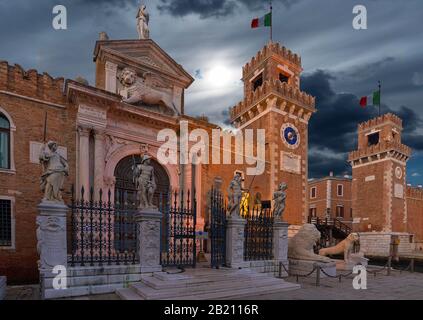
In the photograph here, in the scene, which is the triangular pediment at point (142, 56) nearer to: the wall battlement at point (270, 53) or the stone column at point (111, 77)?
the stone column at point (111, 77)

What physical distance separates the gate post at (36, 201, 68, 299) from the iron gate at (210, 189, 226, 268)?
516 centimetres

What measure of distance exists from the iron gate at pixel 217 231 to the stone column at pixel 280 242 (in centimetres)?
259

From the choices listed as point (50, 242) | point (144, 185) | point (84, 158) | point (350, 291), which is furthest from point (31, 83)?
point (350, 291)

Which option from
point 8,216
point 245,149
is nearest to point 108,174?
point 8,216

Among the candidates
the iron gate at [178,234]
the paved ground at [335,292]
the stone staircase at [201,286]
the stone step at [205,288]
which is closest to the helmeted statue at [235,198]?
the iron gate at [178,234]

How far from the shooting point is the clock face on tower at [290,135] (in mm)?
22703

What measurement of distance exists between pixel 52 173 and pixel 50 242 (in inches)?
74.6

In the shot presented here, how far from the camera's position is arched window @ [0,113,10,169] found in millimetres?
12250

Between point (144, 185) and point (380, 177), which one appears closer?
point (144, 185)

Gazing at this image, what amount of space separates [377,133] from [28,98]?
3745cm

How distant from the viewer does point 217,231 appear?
37.8 ft

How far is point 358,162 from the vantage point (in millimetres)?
37750

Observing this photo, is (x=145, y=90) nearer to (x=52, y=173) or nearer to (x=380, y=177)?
(x=52, y=173)

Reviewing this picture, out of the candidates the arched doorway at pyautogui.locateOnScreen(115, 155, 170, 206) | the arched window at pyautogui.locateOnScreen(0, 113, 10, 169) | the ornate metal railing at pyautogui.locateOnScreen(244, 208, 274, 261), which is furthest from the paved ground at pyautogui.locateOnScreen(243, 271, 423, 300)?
the arched window at pyautogui.locateOnScreen(0, 113, 10, 169)
